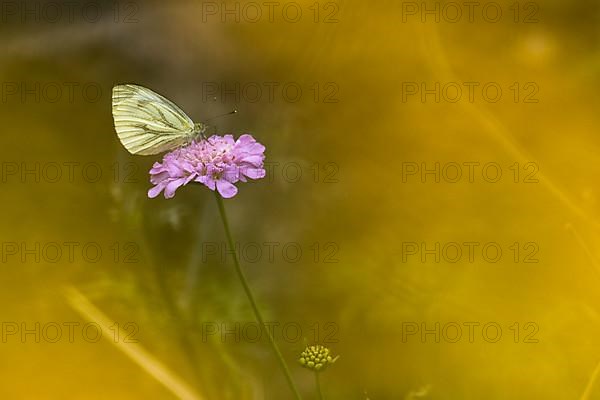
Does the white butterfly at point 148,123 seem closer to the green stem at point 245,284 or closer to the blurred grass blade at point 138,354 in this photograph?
the green stem at point 245,284

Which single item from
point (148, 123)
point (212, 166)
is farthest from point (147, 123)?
point (212, 166)

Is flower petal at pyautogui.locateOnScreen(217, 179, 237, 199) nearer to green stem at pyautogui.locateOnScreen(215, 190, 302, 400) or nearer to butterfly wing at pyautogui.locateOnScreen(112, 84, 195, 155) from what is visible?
green stem at pyautogui.locateOnScreen(215, 190, 302, 400)

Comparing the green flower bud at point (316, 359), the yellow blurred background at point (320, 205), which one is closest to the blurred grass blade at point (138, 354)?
the yellow blurred background at point (320, 205)

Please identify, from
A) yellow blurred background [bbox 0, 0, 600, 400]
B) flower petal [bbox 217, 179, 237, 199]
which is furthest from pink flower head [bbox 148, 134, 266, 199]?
yellow blurred background [bbox 0, 0, 600, 400]

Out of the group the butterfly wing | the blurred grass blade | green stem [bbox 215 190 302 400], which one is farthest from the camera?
the blurred grass blade

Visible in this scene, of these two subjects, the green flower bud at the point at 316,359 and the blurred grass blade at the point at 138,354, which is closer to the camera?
the green flower bud at the point at 316,359

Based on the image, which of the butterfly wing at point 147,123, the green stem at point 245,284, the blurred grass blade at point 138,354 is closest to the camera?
the green stem at point 245,284
